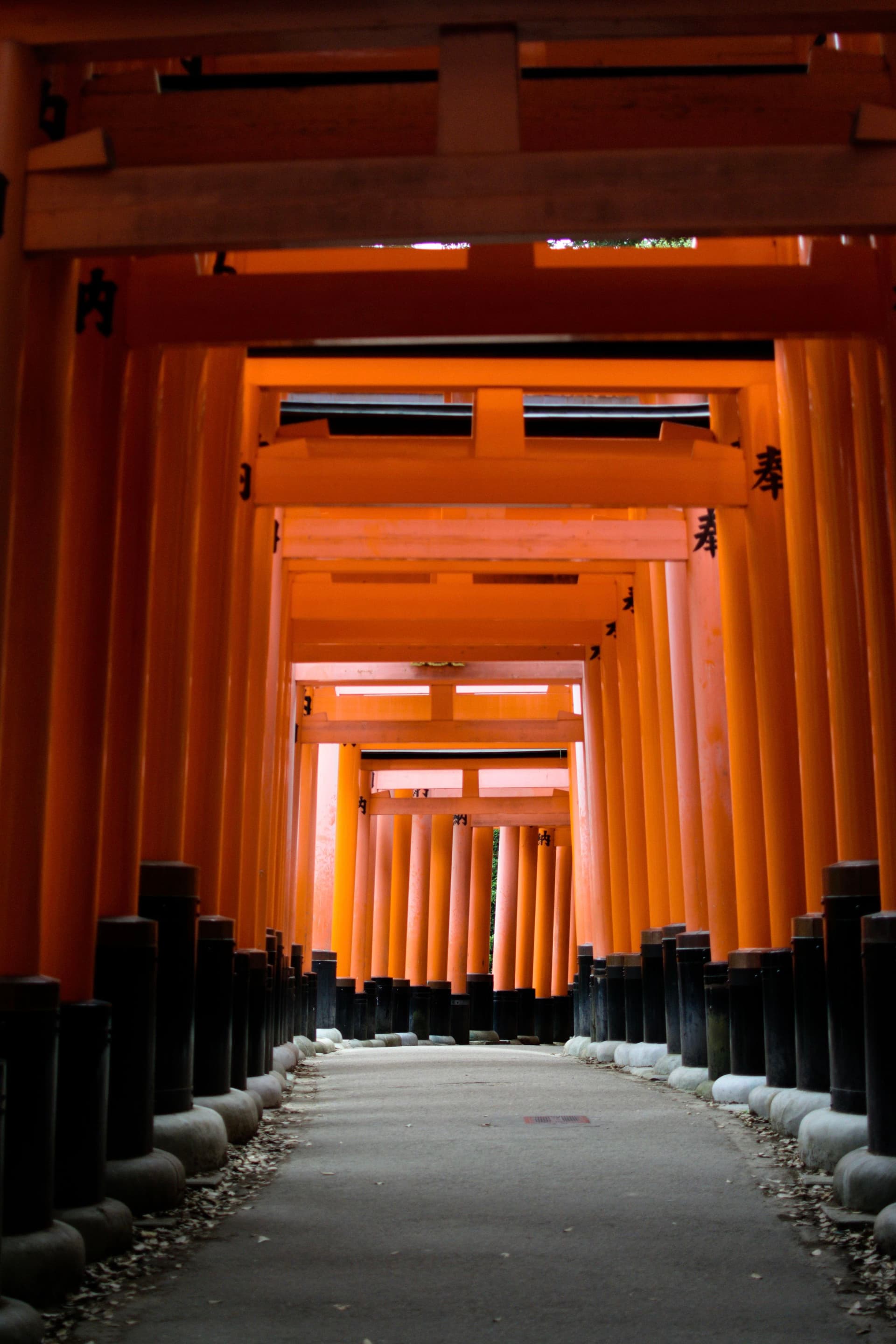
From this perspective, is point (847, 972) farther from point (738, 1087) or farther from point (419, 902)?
point (419, 902)

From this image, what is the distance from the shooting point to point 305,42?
5238 mm

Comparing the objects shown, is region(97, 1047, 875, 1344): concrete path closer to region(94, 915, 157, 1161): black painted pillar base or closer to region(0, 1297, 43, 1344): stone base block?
region(0, 1297, 43, 1344): stone base block

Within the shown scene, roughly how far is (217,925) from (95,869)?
282 cm

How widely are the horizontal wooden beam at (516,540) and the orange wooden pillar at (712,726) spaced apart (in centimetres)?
33

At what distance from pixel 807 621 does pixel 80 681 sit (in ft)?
16.9

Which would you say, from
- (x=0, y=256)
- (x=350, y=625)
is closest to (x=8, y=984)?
(x=0, y=256)

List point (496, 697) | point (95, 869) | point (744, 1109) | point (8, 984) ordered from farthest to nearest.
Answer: point (496, 697)
point (744, 1109)
point (95, 869)
point (8, 984)

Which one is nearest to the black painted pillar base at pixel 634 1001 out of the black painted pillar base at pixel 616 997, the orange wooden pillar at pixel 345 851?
the black painted pillar base at pixel 616 997

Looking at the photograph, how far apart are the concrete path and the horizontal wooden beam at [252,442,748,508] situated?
468 cm

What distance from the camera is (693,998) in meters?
12.7

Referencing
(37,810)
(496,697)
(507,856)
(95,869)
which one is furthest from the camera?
(507,856)

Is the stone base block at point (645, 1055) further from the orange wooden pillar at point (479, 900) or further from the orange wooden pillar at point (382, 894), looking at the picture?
the orange wooden pillar at point (479, 900)

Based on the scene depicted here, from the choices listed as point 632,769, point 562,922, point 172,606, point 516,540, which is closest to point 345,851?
point 632,769

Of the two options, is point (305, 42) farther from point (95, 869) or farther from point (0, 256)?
point (95, 869)
